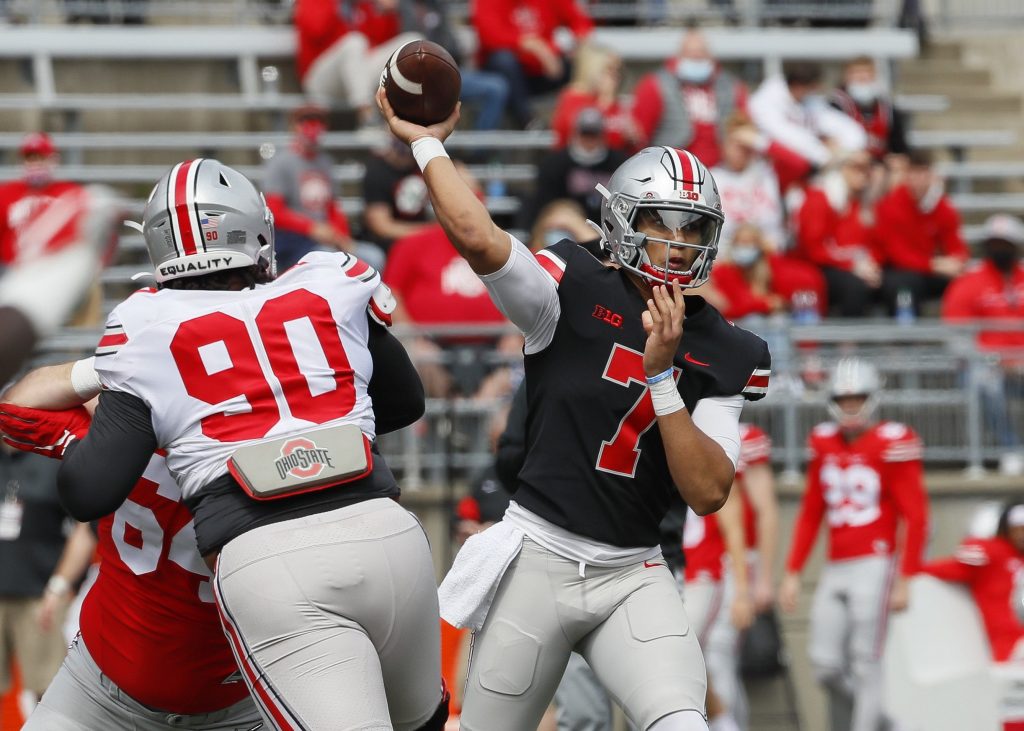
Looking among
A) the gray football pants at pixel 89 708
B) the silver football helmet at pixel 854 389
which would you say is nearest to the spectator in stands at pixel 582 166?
the silver football helmet at pixel 854 389

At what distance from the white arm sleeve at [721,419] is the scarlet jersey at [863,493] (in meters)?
4.47

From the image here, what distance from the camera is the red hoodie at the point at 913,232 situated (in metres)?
11.4

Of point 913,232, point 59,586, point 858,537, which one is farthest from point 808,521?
point 59,586

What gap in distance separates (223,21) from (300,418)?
1052 cm

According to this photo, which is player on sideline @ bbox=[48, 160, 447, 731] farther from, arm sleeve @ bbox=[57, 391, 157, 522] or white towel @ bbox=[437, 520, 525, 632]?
white towel @ bbox=[437, 520, 525, 632]

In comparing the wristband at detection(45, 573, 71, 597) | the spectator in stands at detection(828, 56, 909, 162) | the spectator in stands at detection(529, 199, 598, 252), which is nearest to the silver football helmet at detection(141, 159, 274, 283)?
the wristband at detection(45, 573, 71, 597)

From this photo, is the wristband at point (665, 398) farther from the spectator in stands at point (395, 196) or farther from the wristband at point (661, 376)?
the spectator in stands at point (395, 196)

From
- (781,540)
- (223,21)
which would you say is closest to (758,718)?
(781,540)

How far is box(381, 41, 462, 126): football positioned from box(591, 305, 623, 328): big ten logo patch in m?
0.69

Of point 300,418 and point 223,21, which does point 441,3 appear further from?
point 300,418

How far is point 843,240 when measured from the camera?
36.5 ft

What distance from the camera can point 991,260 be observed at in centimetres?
1069

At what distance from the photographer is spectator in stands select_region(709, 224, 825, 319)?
10.1 meters

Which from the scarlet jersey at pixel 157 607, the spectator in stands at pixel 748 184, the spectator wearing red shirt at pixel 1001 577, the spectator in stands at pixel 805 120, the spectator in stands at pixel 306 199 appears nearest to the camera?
the scarlet jersey at pixel 157 607
